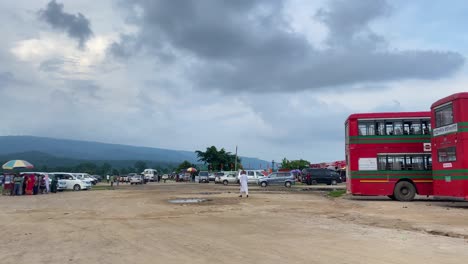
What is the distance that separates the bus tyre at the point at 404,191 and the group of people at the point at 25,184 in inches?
1022

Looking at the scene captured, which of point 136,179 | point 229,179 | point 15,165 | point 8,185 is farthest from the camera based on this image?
point 136,179

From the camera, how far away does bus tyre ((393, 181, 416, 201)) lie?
22.0m

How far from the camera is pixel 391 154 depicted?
2239cm

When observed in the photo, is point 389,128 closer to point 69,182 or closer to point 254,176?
point 69,182

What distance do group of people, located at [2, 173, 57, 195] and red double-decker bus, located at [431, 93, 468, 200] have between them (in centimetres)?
2791

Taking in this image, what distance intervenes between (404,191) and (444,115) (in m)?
5.01

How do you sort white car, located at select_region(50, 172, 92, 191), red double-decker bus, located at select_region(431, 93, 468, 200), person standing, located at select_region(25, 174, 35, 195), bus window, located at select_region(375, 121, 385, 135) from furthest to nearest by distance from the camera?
white car, located at select_region(50, 172, 92, 191)
person standing, located at select_region(25, 174, 35, 195)
bus window, located at select_region(375, 121, 385, 135)
red double-decker bus, located at select_region(431, 93, 468, 200)

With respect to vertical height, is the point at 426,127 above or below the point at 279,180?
above

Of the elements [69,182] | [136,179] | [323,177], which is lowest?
[69,182]

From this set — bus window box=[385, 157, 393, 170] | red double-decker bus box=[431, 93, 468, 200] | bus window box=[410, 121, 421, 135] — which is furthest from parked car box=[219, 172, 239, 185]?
red double-decker bus box=[431, 93, 468, 200]

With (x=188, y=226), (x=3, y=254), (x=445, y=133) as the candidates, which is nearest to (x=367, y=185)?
(x=445, y=133)

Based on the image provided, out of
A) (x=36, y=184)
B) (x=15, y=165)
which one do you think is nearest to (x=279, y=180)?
(x=36, y=184)

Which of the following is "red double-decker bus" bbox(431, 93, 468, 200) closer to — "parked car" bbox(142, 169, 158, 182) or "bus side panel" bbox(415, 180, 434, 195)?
"bus side panel" bbox(415, 180, 434, 195)

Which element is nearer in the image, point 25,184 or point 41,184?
point 25,184
